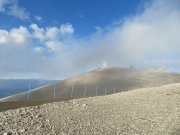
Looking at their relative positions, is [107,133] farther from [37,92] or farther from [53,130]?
[37,92]

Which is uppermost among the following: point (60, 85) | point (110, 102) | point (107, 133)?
point (60, 85)

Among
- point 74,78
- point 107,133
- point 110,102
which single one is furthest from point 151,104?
point 74,78

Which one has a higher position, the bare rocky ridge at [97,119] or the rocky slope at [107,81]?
the rocky slope at [107,81]

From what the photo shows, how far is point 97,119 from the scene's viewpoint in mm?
25141

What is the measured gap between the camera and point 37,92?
469 feet

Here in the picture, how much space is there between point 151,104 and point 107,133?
1396 centimetres

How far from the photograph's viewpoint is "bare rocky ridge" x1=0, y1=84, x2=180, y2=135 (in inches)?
836

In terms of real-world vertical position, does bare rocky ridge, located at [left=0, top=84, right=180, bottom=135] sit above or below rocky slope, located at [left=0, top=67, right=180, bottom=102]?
below

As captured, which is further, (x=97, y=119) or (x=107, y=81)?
(x=107, y=81)

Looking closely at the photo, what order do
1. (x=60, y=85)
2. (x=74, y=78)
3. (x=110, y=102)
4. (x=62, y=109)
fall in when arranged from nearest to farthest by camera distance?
(x=62, y=109), (x=110, y=102), (x=60, y=85), (x=74, y=78)

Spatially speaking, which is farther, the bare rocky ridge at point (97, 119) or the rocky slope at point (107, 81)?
the rocky slope at point (107, 81)

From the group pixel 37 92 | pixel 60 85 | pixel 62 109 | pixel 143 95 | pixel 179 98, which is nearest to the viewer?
pixel 62 109

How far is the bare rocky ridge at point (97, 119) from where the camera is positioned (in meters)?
21.2

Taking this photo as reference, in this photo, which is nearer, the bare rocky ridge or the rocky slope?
the bare rocky ridge
